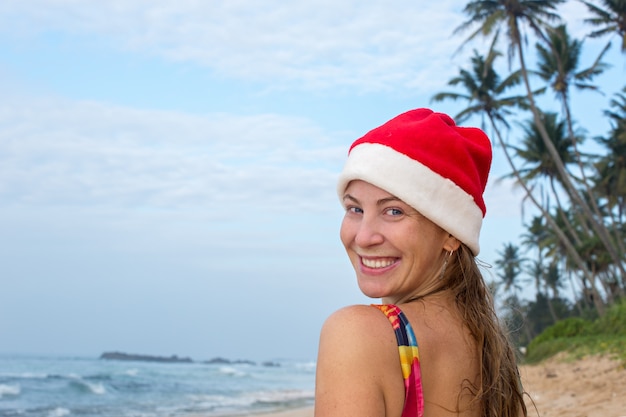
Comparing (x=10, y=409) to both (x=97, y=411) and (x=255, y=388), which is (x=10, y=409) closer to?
(x=97, y=411)

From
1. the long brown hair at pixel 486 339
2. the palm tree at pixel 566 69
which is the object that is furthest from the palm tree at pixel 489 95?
the long brown hair at pixel 486 339

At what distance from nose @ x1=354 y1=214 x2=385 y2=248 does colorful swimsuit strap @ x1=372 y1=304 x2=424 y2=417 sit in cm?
20

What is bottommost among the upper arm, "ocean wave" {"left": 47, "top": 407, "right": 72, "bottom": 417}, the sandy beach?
"ocean wave" {"left": 47, "top": 407, "right": 72, "bottom": 417}

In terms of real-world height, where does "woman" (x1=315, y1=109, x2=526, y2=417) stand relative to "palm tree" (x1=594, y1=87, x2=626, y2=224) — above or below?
below

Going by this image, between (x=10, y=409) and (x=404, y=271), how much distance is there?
19.9m

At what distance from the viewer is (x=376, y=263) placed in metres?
1.56

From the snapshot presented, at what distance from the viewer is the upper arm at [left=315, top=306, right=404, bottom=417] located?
125 cm

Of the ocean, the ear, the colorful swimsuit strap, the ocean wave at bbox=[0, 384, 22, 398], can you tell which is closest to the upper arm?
the colorful swimsuit strap

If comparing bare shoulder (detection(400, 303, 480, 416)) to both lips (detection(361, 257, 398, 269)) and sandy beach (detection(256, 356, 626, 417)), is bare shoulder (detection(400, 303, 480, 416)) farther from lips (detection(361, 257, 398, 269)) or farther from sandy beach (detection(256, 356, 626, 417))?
sandy beach (detection(256, 356, 626, 417))

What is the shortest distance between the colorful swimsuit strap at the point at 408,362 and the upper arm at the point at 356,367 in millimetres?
15

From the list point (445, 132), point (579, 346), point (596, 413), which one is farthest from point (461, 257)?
point (579, 346)

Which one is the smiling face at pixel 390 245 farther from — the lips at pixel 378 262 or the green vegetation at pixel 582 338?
the green vegetation at pixel 582 338

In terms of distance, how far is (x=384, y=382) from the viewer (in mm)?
1276

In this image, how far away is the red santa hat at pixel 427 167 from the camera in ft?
5.07
